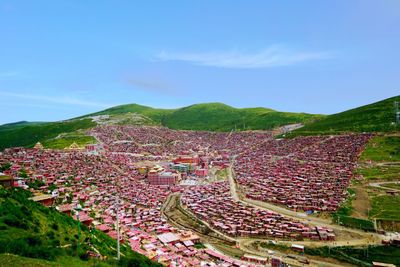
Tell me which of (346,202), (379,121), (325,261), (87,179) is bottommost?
(325,261)

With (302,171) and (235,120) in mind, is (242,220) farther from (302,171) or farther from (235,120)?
(235,120)

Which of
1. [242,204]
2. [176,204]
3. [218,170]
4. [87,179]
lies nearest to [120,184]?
[87,179]

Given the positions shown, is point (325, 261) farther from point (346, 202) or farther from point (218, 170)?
point (218, 170)

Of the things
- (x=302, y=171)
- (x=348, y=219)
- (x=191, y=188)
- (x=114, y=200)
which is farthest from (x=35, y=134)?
(x=348, y=219)

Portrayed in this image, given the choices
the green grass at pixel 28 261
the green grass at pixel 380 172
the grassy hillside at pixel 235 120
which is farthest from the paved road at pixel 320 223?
the grassy hillside at pixel 235 120

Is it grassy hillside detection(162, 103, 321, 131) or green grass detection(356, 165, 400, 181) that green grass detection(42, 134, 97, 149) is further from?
green grass detection(356, 165, 400, 181)

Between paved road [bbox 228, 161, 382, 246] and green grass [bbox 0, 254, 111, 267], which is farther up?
green grass [bbox 0, 254, 111, 267]

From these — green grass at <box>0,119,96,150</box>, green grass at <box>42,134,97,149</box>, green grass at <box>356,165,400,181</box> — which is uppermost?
green grass at <box>0,119,96,150</box>

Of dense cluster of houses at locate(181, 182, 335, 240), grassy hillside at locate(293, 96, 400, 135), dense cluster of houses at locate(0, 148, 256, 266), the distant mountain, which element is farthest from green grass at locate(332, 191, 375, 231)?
the distant mountain
